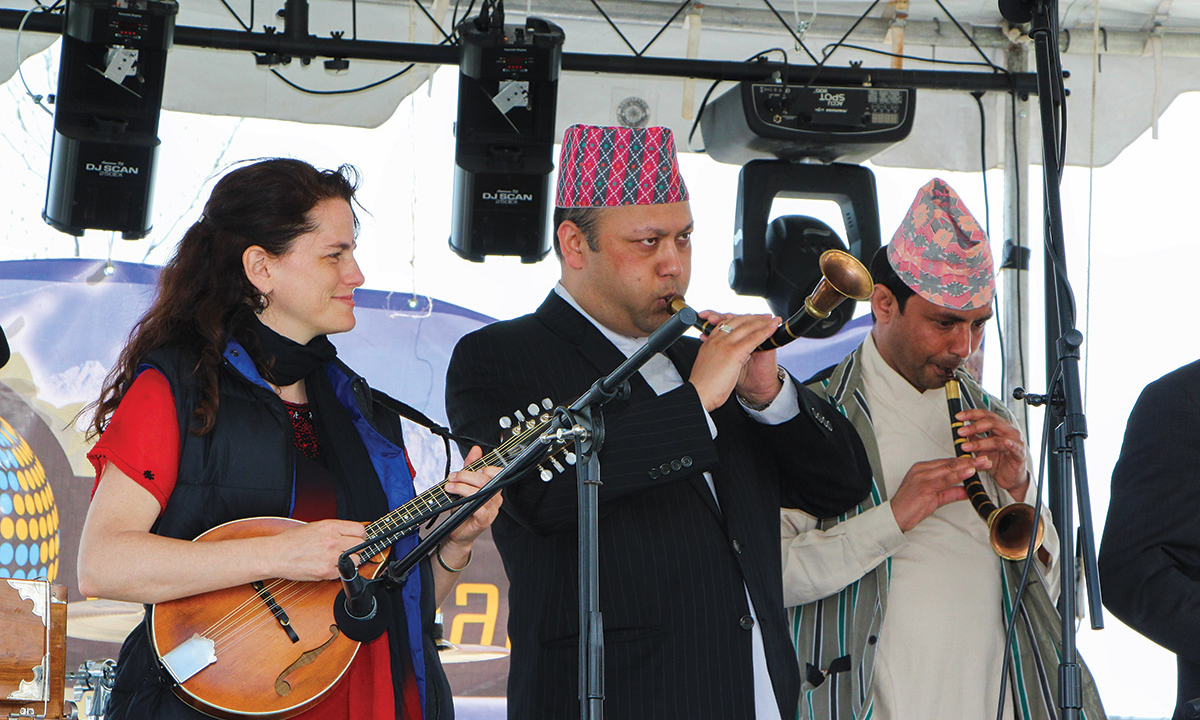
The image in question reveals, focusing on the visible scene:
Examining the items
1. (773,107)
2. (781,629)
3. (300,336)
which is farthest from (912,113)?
(300,336)

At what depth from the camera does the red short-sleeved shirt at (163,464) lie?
2.16 metres

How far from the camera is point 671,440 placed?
2369mm

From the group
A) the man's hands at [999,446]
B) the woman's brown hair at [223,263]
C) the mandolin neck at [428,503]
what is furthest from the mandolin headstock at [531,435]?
the man's hands at [999,446]

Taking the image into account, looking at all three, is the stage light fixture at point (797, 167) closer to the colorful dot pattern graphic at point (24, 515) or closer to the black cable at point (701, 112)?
the black cable at point (701, 112)

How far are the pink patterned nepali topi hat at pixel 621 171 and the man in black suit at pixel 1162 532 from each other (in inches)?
42.1

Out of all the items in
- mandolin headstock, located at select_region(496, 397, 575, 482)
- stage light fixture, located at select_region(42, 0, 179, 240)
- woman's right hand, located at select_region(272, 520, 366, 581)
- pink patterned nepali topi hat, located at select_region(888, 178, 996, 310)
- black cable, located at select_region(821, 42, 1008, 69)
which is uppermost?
black cable, located at select_region(821, 42, 1008, 69)

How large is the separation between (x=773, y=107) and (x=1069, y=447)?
2.32m

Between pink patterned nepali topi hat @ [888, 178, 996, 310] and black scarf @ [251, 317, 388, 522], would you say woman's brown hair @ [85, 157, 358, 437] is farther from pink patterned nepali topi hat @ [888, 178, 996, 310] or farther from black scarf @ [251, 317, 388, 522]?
pink patterned nepali topi hat @ [888, 178, 996, 310]

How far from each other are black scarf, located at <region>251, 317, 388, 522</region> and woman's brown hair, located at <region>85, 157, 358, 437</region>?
0.05m

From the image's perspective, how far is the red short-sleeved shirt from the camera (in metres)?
2.16

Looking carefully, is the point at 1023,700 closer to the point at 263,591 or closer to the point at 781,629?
the point at 781,629

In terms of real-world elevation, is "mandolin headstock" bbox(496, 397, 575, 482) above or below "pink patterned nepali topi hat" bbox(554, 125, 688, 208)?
below

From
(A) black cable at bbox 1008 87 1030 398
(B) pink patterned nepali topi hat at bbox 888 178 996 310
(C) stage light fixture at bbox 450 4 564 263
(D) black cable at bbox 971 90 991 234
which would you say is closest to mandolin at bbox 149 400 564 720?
(B) pink patterned nepali topi hat at bbox 888 178 996 310

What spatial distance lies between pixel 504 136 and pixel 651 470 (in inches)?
81.8
